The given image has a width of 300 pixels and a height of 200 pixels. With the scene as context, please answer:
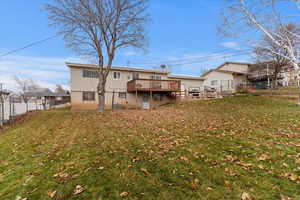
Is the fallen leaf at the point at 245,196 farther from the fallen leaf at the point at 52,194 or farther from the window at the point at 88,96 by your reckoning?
the window at the point at 88,96

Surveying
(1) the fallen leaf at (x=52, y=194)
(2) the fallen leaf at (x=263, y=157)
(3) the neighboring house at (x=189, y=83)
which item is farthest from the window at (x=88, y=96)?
(2) the fallen leaf at (x=263, y=157)

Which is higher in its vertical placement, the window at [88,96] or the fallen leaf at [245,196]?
the window at [88,96]

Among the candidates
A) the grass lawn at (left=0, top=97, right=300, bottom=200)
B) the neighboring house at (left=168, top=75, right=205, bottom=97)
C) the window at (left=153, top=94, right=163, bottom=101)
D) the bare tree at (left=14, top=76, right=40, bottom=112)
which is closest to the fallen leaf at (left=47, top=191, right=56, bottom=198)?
the grass lawn at (left=0, top=97, right=300, bottom=200)

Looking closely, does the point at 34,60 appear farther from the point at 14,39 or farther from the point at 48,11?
the point at 48,11

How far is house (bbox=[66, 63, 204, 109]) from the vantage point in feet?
47.7

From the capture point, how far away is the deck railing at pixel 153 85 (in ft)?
48.4

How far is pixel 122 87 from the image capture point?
16.7m

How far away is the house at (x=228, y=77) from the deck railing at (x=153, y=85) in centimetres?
1008

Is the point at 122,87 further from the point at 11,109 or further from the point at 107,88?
the point at 11,109

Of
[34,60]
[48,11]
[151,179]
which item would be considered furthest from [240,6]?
[34,60]

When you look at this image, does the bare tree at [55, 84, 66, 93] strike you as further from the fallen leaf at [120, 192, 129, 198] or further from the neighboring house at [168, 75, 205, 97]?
the fallen leaf at [120, 192, 129, 198]

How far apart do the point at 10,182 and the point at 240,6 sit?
11542 mm

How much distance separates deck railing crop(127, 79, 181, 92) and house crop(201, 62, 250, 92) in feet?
33.1

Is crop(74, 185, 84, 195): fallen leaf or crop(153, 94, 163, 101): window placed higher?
crop(153, 94, 163, 101): window
